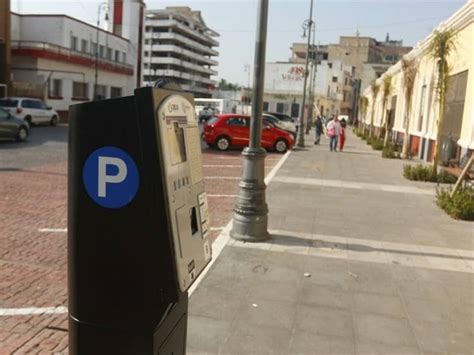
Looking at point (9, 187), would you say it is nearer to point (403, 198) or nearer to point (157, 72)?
point (403, 198)

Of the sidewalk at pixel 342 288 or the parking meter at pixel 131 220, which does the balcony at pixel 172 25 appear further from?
the parking meter at pixel 131 220

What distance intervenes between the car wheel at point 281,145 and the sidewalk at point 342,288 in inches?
499

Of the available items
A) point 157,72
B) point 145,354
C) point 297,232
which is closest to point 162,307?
point 145,354

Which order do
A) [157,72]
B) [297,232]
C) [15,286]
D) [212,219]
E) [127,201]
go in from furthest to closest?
[157,72]
[212,219]
[297,232]
[15,286]
[127,201]

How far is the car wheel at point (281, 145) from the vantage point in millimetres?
22091

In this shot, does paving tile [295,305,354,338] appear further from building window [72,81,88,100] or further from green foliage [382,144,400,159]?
building window [72,81,88,100]

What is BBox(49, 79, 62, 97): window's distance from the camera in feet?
123

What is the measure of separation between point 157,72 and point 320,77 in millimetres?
38171

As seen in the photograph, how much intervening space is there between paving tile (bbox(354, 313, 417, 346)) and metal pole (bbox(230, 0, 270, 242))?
7.92 ft

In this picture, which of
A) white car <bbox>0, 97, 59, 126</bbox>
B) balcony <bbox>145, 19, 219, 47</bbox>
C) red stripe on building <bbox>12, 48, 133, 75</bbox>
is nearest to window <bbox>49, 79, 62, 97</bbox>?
red stripe on building <bbox>12, 48, 133, 75</bbox>

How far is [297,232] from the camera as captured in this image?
294 inches

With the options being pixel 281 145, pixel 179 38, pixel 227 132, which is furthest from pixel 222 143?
pixel 179 38

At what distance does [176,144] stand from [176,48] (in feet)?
340

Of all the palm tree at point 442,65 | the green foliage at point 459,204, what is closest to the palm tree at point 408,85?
the palm tree at point 442,65
